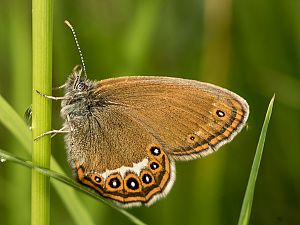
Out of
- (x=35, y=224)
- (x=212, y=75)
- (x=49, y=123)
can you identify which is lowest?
(x=35, y=224)

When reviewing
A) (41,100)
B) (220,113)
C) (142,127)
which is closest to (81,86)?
(142,127)

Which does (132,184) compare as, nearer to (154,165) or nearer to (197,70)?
(154,165)

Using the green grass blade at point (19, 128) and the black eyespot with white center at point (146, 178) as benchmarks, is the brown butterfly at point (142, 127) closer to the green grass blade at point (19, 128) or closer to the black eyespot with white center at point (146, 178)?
the black eyespot with white center at point (146, 178)

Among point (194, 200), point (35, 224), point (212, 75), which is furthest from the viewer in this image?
point (212, 75)

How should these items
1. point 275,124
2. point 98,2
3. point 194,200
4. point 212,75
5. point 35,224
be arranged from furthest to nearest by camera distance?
1. point 98,2
2. point 275,124
3. point 212,75
4. point 194,200
5. point 35,224

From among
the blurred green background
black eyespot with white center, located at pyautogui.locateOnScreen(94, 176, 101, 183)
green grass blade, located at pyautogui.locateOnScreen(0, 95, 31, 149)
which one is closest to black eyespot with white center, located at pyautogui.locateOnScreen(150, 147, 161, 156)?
black eyespot with white center, located at pyautogui.locateOnScreen(94, 176, 101, 183)

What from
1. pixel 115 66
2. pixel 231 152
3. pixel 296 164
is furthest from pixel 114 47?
pixel 296 164

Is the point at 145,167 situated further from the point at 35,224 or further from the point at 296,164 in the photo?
the point at 296,164

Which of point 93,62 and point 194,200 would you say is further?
point 93,62
